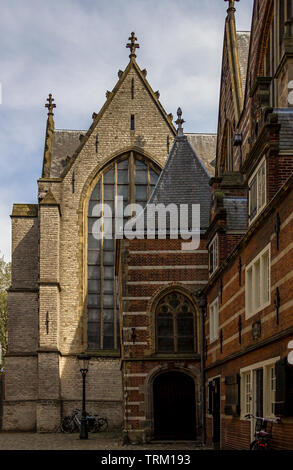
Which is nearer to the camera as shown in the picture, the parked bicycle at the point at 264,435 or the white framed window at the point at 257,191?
the parked bicycle at the point at 264,435

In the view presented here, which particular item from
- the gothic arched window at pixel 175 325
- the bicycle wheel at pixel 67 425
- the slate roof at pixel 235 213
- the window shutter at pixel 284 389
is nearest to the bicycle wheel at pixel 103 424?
the bicycle wheel at pixel 67 425

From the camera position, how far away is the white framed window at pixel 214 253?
21281 millimetres

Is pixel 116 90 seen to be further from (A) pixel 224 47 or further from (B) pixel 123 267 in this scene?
(B) pixel 123 267

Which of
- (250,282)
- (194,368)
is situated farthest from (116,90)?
(250,282)

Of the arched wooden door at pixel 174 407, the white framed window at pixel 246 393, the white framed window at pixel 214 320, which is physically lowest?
the arched wooden door at pixel 174 407

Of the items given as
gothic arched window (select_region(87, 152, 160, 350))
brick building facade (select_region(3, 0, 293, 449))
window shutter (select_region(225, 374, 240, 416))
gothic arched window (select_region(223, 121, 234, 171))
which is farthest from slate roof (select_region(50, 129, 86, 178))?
window shutter (select_region(225, 374, 240, 416))

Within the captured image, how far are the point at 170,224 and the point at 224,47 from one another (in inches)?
311

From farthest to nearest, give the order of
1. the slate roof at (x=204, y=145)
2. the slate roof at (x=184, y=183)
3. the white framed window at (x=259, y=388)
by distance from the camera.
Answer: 1. the slate roof at (x=204, y=145)
2. the slate roof at (x=184, y=183)
3. the white framed window at (x=259, y=388)

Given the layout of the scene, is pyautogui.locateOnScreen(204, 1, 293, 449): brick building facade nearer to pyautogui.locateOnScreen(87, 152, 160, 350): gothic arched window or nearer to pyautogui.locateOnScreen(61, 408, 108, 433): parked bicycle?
pyautogui.locateOnScreen(61, 408, 108, 433): parked bicycle

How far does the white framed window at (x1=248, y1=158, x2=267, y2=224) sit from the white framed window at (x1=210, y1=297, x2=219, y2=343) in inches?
171

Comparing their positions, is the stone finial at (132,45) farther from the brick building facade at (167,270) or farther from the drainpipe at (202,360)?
the drainpipe at (202,360)

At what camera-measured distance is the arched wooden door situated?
23.5m

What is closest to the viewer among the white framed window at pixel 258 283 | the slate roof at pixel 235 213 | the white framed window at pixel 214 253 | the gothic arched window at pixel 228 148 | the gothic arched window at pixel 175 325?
the white framed window at pixel 258 283

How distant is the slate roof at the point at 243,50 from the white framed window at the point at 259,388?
14155 millimetres
